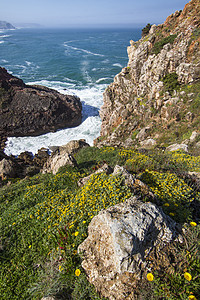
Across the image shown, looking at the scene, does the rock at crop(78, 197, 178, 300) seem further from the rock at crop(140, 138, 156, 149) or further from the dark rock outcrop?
the dark rock outcrop

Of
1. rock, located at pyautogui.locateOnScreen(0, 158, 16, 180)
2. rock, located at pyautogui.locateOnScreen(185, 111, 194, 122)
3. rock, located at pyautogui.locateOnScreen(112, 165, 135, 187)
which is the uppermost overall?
rock, located at pyautogui.locateOnScreen(112, 165, 135, 187)

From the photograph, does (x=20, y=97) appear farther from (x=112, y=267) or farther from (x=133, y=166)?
(x=112, y=267)

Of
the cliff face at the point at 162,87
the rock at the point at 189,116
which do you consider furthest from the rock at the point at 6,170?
the rock at the point at 189,116

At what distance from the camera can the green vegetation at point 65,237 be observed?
134 inches

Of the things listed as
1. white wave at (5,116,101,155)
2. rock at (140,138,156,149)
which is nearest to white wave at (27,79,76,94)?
white wave at (5,116,101,155)

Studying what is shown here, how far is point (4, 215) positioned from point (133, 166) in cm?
639

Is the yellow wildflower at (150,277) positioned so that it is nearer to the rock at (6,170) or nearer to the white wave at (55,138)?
the rock at (6,170)

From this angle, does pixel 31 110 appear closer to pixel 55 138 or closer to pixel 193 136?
pixel 55 138

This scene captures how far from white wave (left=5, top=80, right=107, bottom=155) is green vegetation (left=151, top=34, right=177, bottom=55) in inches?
622

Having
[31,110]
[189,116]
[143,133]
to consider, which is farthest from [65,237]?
[31,110]

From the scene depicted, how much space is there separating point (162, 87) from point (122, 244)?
2066 cm

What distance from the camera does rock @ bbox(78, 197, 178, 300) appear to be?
3.34 m

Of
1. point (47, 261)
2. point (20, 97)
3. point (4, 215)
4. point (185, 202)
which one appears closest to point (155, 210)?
point (185, 202)

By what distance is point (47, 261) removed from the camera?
4555 millimetres
